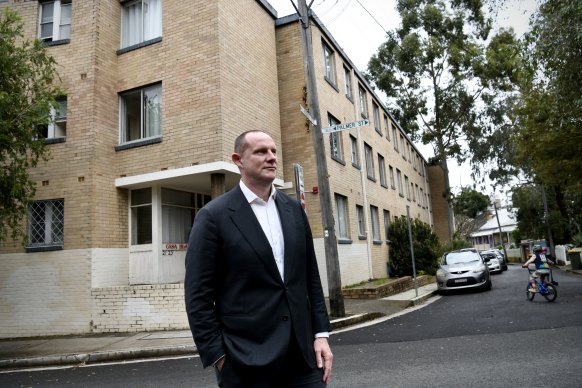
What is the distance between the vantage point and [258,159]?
245cm

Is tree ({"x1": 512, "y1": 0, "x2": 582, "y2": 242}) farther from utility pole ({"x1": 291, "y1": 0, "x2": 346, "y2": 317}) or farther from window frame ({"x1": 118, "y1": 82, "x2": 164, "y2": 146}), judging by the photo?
window frame ({"x1": 118, "y1": 82, "x2": 164, "y2": 146})

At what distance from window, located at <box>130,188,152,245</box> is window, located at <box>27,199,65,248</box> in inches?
68.5

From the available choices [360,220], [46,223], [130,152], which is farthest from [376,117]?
[46,223]

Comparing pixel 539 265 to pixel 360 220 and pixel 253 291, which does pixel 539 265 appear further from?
pixel 253 291

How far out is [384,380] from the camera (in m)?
5.34

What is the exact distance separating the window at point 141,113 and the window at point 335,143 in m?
6.77

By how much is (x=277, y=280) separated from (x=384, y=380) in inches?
146

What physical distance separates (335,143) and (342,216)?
9.49 feet

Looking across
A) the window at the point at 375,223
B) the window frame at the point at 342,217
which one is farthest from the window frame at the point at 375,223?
the window frame at the point at 342,217

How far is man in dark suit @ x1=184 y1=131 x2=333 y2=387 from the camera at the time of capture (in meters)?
2.15

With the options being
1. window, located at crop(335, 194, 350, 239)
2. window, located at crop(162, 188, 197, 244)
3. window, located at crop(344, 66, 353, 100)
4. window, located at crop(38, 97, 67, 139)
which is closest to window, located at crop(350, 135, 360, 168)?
window, located at crop(344, 66, 353, 100)

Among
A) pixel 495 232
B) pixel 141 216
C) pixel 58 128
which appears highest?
pixel 58 128

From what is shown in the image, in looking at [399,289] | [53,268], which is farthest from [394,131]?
[53,268]

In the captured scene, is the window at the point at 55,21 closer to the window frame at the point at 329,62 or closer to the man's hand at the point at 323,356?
the window frame at the point at 329,62
